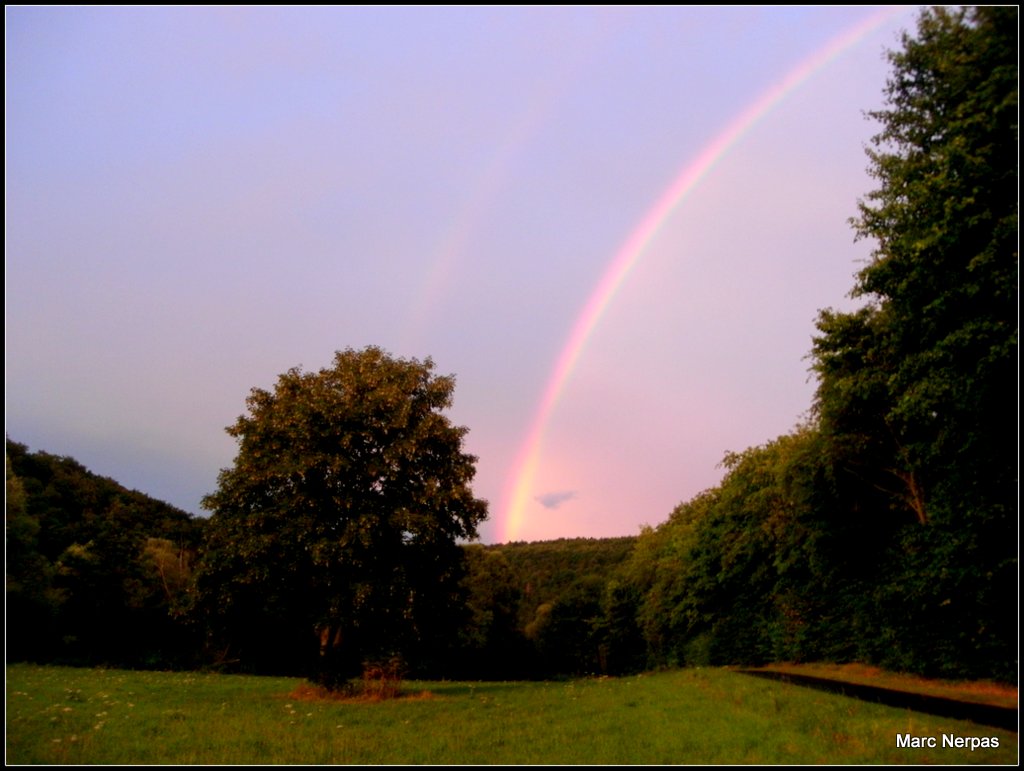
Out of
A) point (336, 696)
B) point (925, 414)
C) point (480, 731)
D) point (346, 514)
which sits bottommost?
point (480, 731)

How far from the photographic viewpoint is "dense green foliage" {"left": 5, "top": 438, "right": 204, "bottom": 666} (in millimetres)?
43625

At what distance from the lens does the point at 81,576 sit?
52000 mm

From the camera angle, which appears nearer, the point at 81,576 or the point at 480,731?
the point at 480,731

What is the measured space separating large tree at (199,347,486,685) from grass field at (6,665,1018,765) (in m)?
3.61

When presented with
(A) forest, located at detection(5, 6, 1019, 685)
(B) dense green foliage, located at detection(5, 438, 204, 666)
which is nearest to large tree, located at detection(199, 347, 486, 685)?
(A) forest, located at detection(5, 6, 1019, 685)

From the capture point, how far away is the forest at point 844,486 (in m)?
16.6

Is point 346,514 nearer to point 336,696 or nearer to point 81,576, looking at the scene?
point 336,696

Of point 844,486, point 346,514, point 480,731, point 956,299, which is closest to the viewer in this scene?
point 480,731

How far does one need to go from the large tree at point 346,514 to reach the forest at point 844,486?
0.29 ft

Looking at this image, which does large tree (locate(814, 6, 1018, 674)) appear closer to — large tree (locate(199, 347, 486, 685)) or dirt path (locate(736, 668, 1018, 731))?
dirt path (locate(736, 668, 1018, 731))

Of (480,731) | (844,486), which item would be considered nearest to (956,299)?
(480,731)

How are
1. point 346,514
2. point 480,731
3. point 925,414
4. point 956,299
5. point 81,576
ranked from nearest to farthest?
point 480,731 → point 956,299 → point 925,414 → point 346,514 → point 81,576

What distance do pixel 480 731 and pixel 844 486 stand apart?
25529 mm

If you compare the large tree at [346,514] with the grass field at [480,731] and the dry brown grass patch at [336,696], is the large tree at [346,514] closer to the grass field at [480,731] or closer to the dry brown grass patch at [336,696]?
the dry brown grass patch at [336,696]
